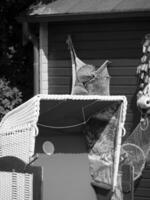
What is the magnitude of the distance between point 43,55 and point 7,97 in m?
1.22

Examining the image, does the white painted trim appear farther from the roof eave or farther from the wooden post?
the roof eave

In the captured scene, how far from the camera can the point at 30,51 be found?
1017 cm

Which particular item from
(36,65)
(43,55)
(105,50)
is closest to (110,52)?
(105,50)

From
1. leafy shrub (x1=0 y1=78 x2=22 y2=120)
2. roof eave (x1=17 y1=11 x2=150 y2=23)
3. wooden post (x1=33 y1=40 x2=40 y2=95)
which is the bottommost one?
leafy shrub (x1=0 y1=78 x2=22 y2=120)

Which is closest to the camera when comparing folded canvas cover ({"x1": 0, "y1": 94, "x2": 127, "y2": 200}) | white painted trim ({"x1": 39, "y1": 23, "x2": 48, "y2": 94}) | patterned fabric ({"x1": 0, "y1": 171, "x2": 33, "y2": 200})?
patterned fabric ({"x1": 0, "y1": 171, "x2": 33, "y2": 200})

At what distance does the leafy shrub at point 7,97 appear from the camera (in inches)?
368

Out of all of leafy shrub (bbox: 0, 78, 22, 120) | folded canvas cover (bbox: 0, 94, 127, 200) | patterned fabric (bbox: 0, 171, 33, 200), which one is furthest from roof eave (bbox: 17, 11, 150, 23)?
patterned fabric (bbox: 0, 171, 33, 200)

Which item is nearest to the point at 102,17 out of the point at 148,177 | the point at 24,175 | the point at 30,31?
the point at 30,31

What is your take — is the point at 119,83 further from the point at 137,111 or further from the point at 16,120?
the point at 16,120

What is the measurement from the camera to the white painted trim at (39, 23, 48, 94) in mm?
8573

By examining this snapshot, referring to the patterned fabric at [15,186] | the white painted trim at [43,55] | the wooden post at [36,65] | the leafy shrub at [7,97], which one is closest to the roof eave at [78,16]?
the white painted trim at [43,55]

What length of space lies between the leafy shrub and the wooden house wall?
1039 mm

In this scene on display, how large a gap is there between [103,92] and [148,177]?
4.60ft

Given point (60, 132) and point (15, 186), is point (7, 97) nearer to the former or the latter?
point (60, 132)
